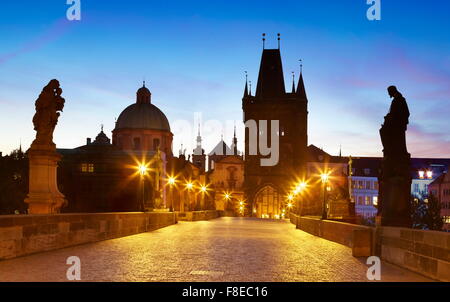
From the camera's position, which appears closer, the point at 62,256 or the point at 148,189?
Answer: the point at 62,256

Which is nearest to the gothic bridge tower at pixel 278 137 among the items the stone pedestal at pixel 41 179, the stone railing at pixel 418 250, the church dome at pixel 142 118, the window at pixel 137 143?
the church dome at pixel 142 118

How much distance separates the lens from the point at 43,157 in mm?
20500

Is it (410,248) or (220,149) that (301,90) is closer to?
(220,149)

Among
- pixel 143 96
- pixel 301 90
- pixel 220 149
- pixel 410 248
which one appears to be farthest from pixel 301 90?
pixel 410 248

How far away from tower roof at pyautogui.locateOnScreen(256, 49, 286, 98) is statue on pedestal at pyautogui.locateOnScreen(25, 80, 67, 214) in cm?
8615

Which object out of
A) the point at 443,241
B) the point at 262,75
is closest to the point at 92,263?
the point at 443,241

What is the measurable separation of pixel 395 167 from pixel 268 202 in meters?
92.2

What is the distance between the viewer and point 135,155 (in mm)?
85312

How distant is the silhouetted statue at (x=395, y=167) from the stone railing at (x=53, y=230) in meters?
7.72

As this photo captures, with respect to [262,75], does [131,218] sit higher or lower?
lower

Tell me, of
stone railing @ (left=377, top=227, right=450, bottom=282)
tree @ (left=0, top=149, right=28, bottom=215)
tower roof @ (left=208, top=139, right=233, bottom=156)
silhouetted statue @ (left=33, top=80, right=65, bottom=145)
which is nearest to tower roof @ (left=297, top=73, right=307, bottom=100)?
tree @ (left=0, top=149, right=28, bottom=215)

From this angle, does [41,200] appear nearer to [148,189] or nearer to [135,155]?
[148,189]

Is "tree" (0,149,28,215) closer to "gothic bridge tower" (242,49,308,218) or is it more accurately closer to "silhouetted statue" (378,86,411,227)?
"gothic bridge tower" (242,49,308,218)
